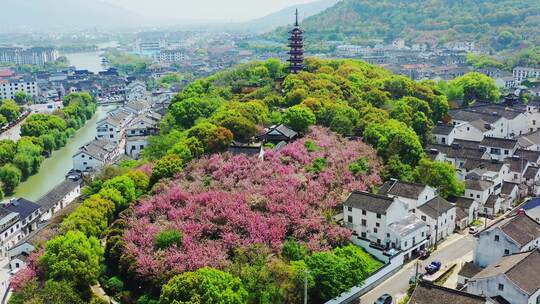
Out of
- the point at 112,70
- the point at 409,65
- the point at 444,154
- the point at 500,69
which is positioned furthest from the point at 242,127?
the point at 112,70

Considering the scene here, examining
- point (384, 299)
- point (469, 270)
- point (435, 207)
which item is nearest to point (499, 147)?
point (435, 207)

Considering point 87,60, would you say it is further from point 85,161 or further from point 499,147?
point 499,147

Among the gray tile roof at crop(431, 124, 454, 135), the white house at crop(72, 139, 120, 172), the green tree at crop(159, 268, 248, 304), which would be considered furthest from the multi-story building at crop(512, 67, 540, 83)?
the green tree at crop(159, 268, 248, 304)

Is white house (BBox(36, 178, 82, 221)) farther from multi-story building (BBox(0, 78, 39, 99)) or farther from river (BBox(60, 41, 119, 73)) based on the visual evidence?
river (BBox(60, 41, 119, 73))

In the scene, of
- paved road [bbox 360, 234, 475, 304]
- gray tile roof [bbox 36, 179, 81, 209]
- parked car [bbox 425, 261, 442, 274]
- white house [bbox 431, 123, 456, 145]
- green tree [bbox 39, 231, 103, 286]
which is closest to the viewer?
green tree [bbox 39, 231, 103, 286]

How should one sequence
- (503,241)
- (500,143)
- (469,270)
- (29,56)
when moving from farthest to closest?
(29,56) < (500,143) < (503,241) < (469,270)

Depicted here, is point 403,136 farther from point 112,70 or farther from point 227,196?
point 112,70

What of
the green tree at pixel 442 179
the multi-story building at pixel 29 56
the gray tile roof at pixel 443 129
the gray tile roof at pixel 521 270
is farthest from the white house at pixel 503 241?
the multi-story building at pixel 29 56
